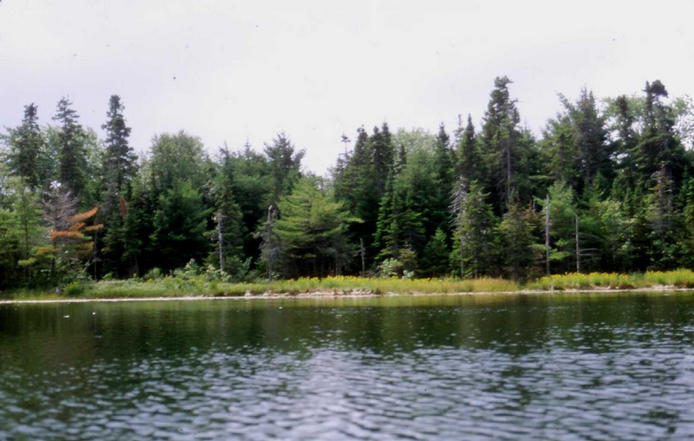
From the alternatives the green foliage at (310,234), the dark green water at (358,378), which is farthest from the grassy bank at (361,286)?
the dark green water at (358,378)

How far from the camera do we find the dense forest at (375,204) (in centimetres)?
5641

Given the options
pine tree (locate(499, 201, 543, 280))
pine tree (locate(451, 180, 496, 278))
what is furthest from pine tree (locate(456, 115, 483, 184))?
pine tree (locate(499, 201, 543, 280))

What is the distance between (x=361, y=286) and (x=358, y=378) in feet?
115

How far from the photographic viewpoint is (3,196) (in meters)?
68.7

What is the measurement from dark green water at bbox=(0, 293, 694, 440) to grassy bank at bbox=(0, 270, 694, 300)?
19866 millimetres

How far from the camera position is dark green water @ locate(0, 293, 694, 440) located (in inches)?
Result: 452

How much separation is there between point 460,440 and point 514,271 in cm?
4612

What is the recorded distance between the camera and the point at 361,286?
5116 cm

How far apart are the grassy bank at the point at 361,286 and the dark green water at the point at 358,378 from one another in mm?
19866

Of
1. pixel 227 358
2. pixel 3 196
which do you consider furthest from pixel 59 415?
pixel 3 196

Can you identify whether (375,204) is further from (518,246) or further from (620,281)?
(620,281)

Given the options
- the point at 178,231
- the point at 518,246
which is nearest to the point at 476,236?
the point at 518,246

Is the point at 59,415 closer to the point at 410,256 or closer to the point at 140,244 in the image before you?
the point at 410,256

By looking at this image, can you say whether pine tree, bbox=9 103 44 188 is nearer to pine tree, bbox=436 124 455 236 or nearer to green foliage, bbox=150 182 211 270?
green foliage, bbox=150 182 211 270
